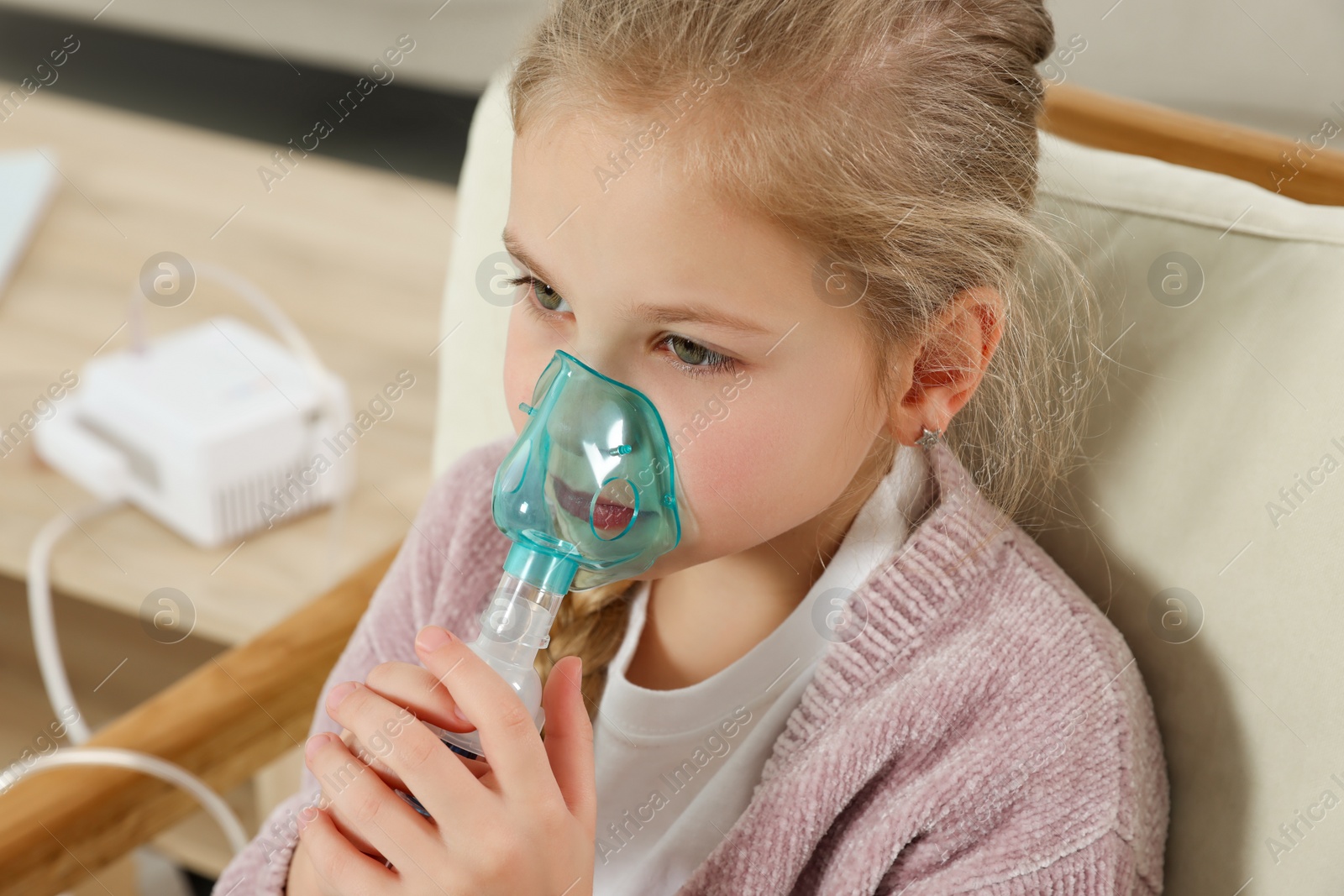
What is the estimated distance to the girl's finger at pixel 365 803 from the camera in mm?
592

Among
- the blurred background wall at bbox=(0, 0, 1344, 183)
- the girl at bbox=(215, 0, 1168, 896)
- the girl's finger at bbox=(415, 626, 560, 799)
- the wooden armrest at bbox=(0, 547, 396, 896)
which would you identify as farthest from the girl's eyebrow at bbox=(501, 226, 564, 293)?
the blurred background wall at bbox=(0, 0, 1344, 183)

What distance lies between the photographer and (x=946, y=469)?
0.76m

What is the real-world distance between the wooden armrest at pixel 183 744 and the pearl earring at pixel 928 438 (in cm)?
48

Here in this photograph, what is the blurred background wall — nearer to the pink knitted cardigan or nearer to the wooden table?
the wooden table

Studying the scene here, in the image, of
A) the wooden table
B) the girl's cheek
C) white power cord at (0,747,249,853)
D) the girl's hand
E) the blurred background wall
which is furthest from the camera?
the blurred background wall

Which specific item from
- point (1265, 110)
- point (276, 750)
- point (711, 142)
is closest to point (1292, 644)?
point (711, 142)

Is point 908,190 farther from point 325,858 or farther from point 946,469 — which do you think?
point 325,858

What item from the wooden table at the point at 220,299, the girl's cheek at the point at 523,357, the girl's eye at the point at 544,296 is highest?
the girl's eye at the point at 544,296

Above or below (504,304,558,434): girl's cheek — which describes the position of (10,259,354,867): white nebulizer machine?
below

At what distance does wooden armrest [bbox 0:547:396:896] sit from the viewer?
0.78 m

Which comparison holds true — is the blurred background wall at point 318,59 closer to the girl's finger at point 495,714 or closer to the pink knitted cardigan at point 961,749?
the pink knitted cardigan at point 961,749

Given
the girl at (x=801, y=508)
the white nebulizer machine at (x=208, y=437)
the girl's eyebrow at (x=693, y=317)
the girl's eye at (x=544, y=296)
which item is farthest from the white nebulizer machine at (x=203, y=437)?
the girl's eyebrow at (x=693, y=317)

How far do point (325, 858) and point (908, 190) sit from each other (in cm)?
46

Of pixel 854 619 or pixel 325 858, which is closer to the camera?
pixel 325 858
